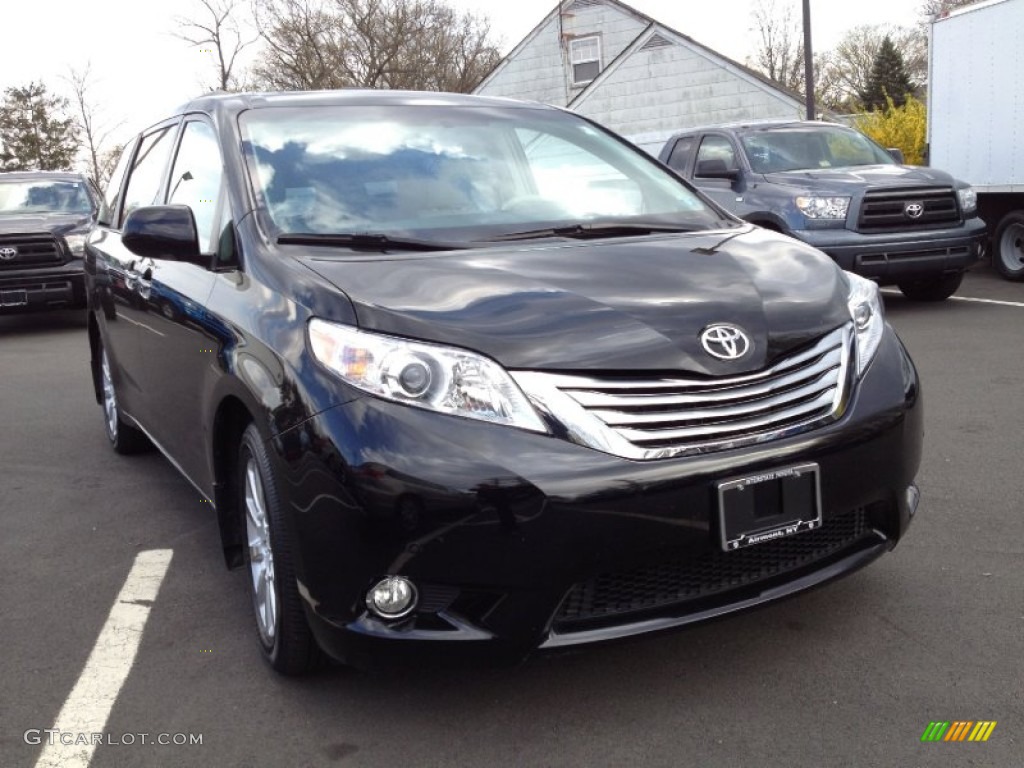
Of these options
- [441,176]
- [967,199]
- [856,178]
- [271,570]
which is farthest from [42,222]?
[271,570]

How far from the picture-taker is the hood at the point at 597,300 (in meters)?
2.74

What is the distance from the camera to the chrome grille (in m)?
2.64

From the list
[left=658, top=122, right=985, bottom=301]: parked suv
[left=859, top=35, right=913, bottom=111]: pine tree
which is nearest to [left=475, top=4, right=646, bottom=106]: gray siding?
[left=859, top=35, right=913, bottom=111]: pine tree

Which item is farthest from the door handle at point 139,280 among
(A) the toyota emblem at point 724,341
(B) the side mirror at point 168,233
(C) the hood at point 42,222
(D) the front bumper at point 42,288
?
(C) the hood at point 42,222

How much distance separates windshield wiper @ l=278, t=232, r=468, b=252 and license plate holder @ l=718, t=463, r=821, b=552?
1.16m

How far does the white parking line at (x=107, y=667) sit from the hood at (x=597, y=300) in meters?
1.33

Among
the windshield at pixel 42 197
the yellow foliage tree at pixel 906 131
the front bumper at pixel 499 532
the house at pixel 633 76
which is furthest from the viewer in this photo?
the house at pixel 633 76

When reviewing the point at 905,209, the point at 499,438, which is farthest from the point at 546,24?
the point at 499,438

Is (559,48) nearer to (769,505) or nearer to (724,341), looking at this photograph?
(724,341)

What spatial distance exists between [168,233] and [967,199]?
8.48 m

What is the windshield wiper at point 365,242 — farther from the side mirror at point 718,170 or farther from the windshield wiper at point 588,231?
the side mirror at point 718,170

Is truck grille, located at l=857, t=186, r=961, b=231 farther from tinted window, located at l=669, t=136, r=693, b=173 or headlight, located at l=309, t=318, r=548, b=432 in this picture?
headlight, located at l=309, t=318, r=548, b=432

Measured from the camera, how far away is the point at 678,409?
2.70 metres

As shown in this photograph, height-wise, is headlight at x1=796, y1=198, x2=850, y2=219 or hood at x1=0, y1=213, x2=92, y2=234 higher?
hood at x1=0, y1=213, x2=92, y2=234
